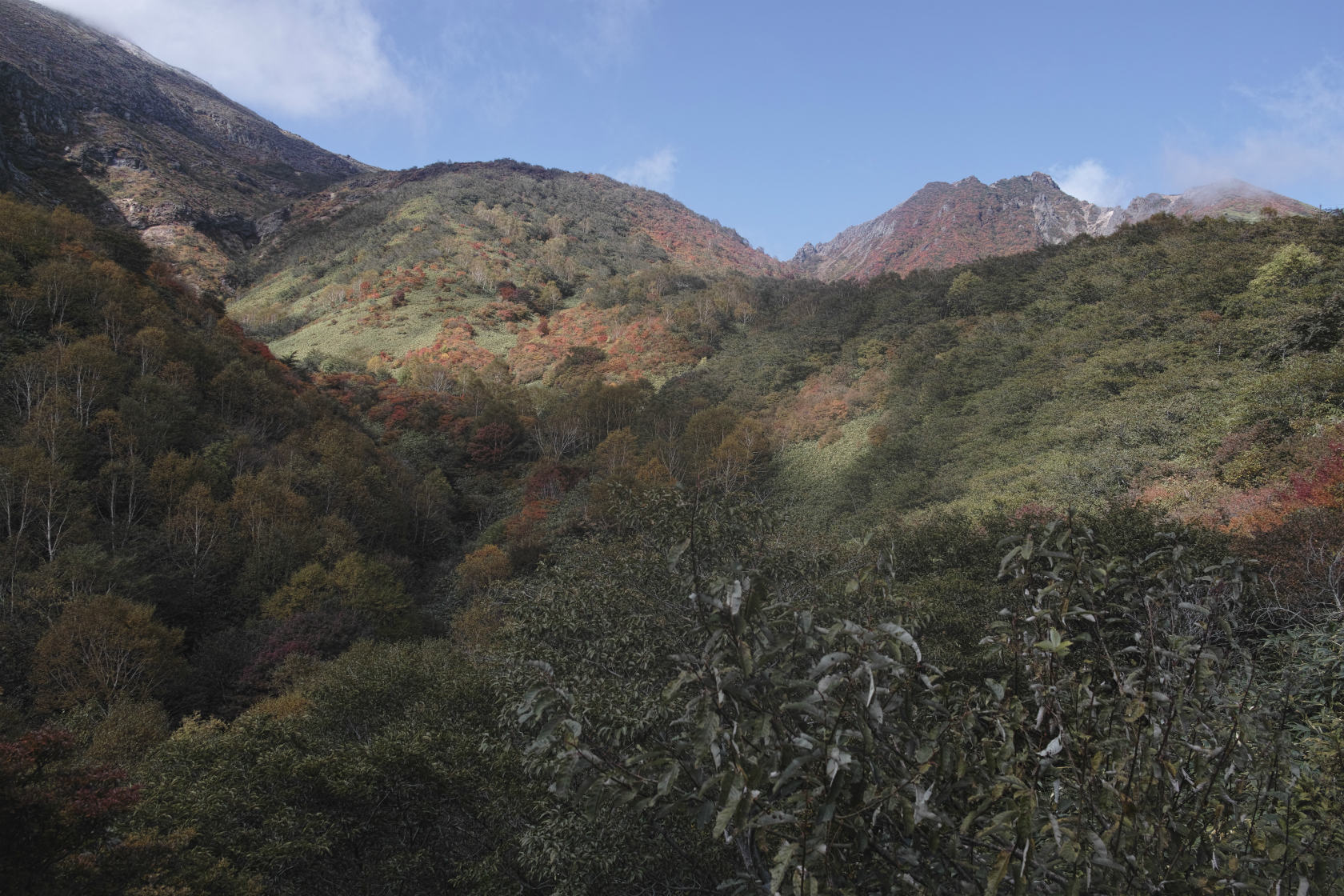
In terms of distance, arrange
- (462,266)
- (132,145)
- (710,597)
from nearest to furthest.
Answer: (710,597) → (462,266) → (132,145)

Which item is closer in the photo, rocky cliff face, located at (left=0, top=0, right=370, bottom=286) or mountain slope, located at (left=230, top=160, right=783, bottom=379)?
mountain slope, located at (left=230, top=160, right=783, bottom=379)

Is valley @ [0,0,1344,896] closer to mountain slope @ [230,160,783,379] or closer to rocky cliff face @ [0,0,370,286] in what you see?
mountain slope @ [230,160,783,379]

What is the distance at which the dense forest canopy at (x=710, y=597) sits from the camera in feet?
7.73

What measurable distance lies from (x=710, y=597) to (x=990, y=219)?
142 m

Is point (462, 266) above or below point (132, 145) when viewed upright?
below

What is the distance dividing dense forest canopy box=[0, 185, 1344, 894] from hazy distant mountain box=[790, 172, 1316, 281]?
202 ft

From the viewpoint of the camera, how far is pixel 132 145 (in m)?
98.8

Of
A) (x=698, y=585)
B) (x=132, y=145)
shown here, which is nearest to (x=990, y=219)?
(x=698, y=585)

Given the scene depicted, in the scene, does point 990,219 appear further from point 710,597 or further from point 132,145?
point 132,145

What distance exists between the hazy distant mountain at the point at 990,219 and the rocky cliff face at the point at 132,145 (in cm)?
11383

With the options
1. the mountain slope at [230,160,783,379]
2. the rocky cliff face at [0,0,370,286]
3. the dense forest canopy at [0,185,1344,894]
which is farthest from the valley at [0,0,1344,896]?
the rocky cliff face at [0,0,370,286]

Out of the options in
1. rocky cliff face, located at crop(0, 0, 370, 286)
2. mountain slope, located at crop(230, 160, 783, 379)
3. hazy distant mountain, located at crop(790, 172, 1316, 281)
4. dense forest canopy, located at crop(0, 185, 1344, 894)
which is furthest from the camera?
hazy distant mountain, located at crop(790, 172, 1316, 281)

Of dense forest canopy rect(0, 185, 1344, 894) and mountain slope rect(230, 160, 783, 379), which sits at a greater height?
mountain slope rect(230, 160, 783, 379)

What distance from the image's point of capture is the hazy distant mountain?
87.5 metres
